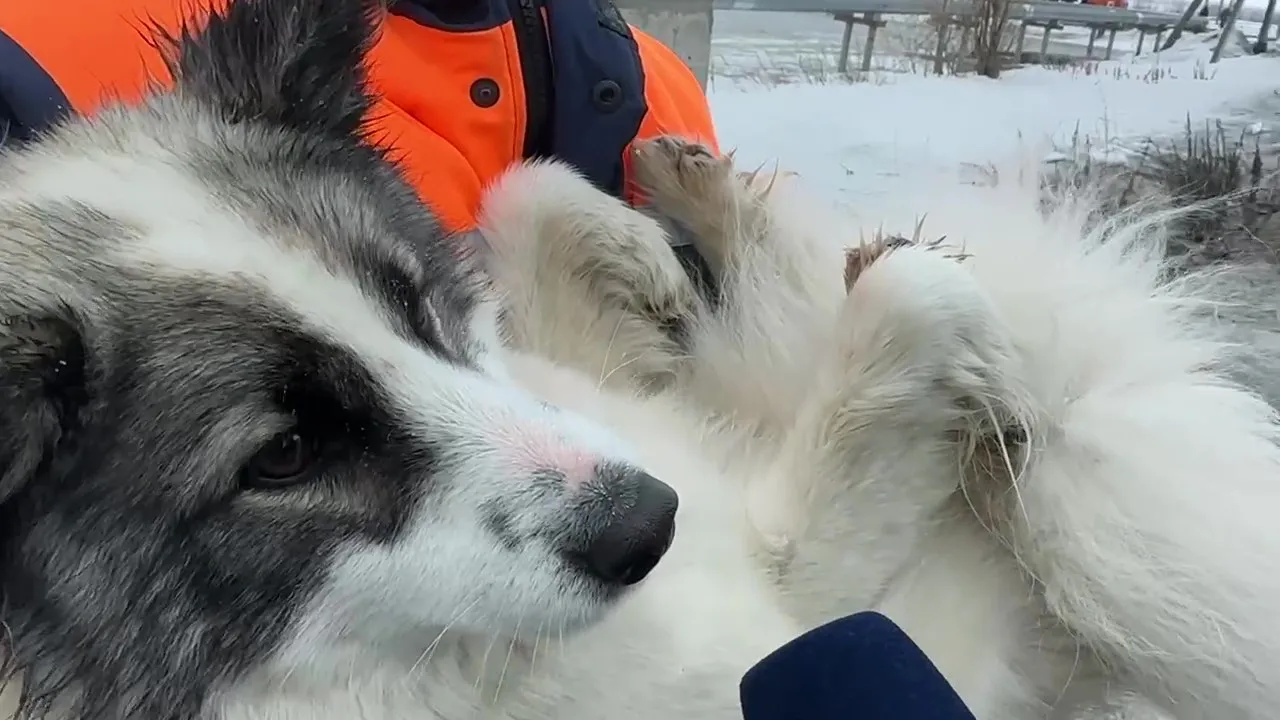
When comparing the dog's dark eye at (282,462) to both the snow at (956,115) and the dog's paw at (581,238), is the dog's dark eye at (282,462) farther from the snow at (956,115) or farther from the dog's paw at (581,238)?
the snow at (956,115)

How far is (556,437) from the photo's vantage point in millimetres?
882


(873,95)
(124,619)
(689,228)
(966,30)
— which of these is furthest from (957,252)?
(966,30)

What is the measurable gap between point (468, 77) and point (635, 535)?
74 centimetres

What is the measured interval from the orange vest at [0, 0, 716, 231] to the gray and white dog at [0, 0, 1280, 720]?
0.23 feet

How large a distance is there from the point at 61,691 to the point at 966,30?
3.00 meters

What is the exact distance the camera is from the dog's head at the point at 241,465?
0.81 m

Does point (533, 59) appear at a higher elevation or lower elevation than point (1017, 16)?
higher

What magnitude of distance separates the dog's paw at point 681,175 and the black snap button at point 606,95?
0.06 m

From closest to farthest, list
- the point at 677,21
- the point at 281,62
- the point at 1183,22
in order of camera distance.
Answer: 1. the point at 281,62
2. the point at 677,21
3. the point at 1183,22

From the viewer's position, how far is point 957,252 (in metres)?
1.24

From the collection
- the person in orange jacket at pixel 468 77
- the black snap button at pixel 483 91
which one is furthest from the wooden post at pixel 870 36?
the black snap button at pixel 483 91

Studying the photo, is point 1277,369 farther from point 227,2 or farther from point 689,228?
point 227,2

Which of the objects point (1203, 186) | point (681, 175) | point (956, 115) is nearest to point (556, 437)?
point (681, 175)

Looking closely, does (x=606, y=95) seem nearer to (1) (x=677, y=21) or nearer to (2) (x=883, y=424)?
(2) (x=883, y=424)
